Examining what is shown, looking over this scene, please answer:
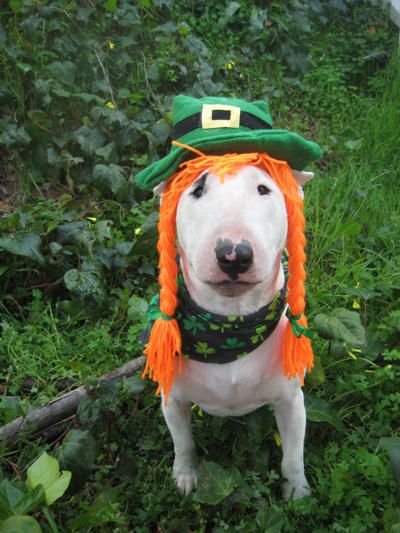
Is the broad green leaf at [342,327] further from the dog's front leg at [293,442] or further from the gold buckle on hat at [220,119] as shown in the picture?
the gold buckle on hat at [220,119]

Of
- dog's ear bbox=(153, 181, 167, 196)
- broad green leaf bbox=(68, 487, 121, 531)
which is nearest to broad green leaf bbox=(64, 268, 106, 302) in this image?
broad green leaf bbox=(68, 487, 121, 531)

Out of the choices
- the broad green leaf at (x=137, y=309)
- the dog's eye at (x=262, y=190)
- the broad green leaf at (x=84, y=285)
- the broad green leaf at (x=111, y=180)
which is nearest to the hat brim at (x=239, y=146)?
the dog's eye at (x=262, y=190)

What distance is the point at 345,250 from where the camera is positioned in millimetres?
2783

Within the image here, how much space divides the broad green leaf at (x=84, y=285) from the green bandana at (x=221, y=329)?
3.20 ft

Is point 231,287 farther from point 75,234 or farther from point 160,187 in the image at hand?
point 75,234

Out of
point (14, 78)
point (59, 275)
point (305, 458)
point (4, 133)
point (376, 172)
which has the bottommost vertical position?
point (305, 458)

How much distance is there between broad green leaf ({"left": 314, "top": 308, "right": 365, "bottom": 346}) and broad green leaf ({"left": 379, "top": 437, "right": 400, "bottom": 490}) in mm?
318

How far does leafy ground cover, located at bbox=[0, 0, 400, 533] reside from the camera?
6.34 feet

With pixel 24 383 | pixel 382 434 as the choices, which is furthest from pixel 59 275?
pixel 382 434

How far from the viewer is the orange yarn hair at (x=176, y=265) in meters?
1.39

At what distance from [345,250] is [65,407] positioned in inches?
57.2

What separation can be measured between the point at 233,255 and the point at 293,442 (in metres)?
0.88

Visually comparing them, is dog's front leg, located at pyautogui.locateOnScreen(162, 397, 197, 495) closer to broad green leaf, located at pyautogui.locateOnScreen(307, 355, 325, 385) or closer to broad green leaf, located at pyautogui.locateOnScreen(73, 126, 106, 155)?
broad green leaf, located at pyautogui.locateOnScreen(307, 355, 325, 385)

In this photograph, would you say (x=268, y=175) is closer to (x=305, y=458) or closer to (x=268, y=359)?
(x=268, y=359)
